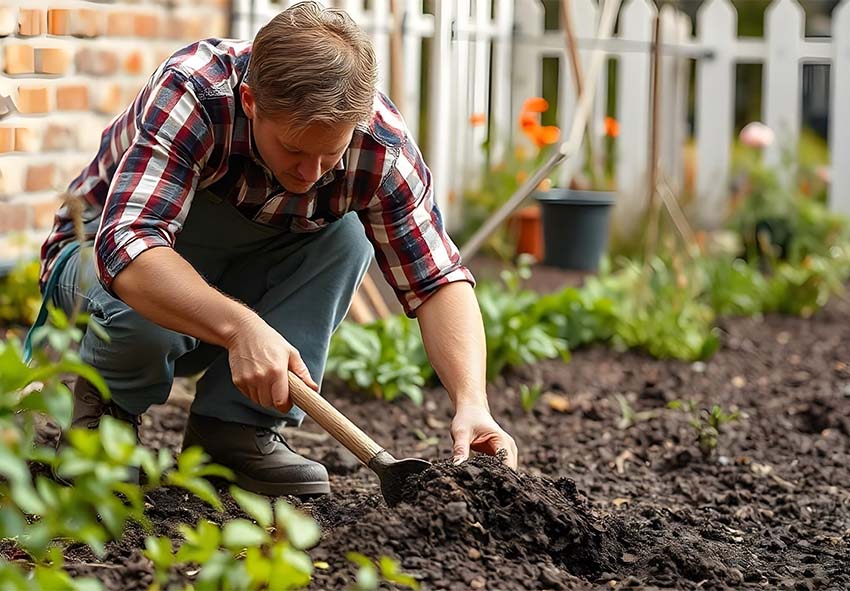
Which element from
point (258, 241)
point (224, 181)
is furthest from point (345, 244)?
point (224, 181)

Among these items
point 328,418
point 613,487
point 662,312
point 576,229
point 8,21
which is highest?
point 8,21

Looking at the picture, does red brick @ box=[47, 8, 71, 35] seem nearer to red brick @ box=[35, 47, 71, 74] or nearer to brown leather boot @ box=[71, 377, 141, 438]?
red brick @ box=[35, 47, 71, 74]

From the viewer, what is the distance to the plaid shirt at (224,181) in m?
2.07

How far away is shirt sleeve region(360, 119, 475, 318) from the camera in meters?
2.29

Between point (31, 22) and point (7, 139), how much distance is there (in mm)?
→ 363

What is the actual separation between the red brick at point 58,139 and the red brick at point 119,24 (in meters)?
0.36

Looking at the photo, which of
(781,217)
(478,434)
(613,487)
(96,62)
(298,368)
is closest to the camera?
(298,368)

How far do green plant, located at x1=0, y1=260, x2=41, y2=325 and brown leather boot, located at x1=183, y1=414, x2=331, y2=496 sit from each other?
1244 mm

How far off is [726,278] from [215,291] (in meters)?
3.31

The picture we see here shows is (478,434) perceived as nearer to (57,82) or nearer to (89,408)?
(89,408)

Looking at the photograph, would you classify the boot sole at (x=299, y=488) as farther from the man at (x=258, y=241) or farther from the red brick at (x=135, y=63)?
the red brick at (x=135, y=63)

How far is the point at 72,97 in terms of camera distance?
3773 millimetres

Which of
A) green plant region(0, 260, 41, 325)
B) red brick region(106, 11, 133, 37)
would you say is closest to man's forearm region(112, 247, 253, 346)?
green plant region(0, 260, 41, 325)

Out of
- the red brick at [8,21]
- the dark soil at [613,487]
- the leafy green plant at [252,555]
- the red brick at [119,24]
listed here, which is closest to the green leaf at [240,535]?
the leafy green plant at [252,555]
